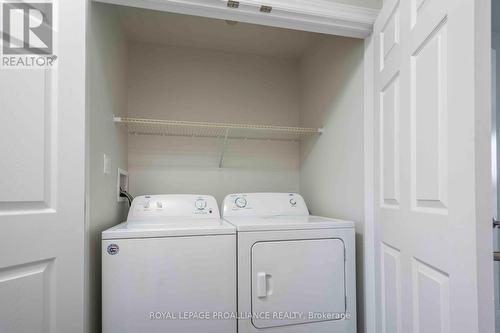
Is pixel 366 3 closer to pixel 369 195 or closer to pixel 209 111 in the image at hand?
pixel 369 195

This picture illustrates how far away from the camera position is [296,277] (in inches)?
60.7

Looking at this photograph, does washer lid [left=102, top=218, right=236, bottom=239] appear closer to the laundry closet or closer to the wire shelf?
the laundry closet

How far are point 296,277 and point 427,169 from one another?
2.93 ft

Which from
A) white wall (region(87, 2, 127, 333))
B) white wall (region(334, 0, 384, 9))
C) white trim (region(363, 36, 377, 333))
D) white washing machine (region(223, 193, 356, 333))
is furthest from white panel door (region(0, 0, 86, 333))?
white trim (region(363, 36, 377, 333))

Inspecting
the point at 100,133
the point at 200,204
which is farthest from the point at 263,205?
the point at 100,133

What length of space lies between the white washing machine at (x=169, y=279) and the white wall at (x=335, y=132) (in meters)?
0.82

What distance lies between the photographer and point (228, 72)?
2562 mm

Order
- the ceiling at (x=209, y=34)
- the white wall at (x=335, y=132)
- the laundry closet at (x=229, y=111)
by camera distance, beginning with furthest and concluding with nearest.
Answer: the ceiling at (x=209, y=34) < the laundry closet at (x=229, y=111) < the white wall at (x=335, y=132)

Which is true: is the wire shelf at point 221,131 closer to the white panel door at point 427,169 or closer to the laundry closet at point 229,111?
the laundry closet at point 229,111

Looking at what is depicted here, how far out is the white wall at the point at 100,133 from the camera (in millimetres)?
1348

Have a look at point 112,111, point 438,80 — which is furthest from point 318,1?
point 112,111

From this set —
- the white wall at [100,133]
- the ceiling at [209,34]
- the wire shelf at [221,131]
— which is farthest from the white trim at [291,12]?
the wire shelf at [221,131]

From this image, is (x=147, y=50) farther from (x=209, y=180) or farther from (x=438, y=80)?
(x=438, y=80)

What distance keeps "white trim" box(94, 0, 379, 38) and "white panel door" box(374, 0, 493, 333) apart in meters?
0.16
